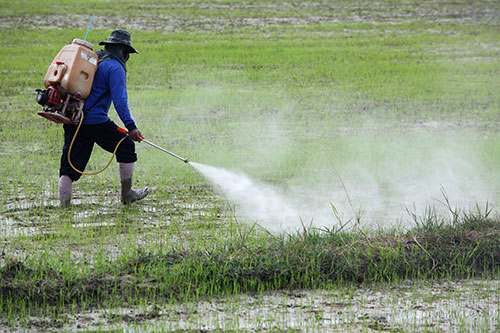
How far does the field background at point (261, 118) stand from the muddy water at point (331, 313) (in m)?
0.80

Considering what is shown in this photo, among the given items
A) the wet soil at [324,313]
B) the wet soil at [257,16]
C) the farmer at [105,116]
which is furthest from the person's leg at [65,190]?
the wet soil at [257,16]

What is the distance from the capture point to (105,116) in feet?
18.8

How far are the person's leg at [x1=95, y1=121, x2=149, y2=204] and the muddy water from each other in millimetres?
2143

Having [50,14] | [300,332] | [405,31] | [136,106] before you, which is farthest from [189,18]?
[300,332]

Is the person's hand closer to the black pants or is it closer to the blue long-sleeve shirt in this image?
A: the blue long-sleeve shirt

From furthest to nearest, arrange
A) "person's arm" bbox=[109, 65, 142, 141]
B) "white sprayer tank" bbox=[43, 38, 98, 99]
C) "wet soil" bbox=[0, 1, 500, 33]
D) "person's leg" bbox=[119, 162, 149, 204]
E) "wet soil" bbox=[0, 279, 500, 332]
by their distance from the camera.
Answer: "wet soil" bbox=[0, 1, 500, 33] → "person's leg" bbox=[119, 162, 149, 204] → "person's arm" bbox=[109, 65, 142, 141] → "white sprayer tank" bbox=[43, 38, 98, 99] → "wet soil" bbox=[0, 279, 500, 332]

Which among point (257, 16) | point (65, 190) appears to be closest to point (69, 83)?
point (65, 190)

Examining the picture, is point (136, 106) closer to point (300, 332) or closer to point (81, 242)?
point (81, 242)

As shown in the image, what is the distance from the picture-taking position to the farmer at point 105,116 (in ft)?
18.3

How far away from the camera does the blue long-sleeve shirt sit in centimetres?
555

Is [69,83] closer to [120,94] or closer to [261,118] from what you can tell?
[120,94]

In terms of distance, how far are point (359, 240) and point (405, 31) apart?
13.7 meters

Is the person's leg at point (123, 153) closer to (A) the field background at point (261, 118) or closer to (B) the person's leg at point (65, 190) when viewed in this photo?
(A) the field background at point (261, 118)

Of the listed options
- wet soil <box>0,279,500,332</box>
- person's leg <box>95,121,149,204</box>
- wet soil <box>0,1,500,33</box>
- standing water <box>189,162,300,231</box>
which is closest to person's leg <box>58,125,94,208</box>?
person's leg <box>95,121,149,204</box>
